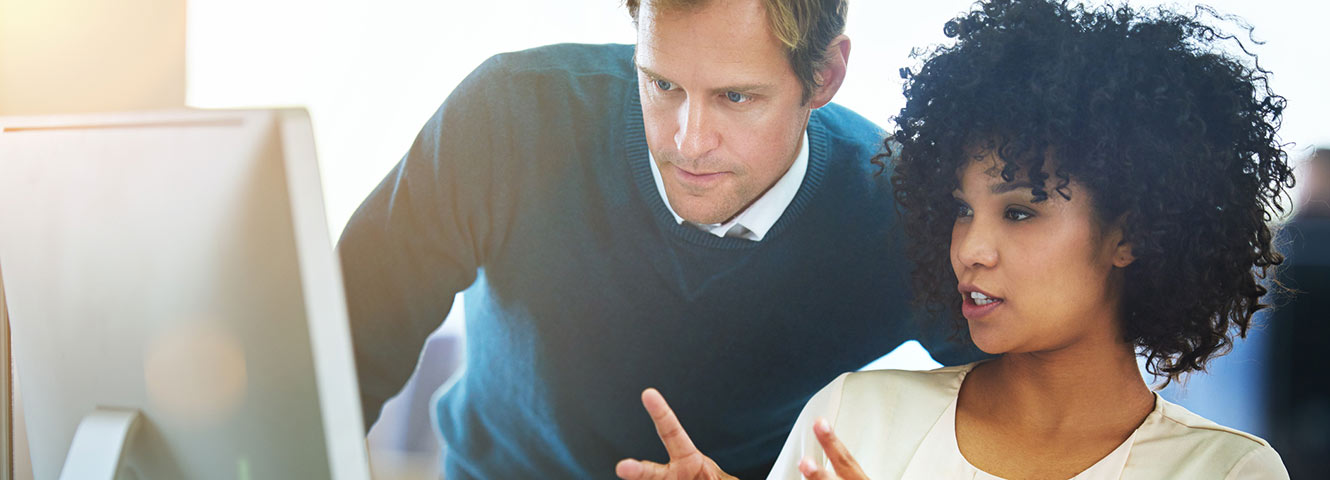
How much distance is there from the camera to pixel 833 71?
4.25 feet

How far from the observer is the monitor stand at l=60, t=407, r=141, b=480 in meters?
0.81

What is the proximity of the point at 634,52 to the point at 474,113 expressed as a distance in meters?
0.28

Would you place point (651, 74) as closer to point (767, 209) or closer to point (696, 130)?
point (696, 130)

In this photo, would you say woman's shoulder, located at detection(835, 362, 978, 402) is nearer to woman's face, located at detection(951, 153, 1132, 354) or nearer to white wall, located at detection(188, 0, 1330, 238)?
woman's face, located at detection(951, 153, 1132, 354)

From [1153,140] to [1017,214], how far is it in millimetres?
158

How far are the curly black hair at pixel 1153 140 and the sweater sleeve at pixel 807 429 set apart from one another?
0.98ft

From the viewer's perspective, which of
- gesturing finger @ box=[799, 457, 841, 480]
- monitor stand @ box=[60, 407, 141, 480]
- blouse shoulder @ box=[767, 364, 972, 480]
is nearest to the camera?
monitor stand @ box=[60, 407, 141, 480]

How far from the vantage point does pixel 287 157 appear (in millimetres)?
694

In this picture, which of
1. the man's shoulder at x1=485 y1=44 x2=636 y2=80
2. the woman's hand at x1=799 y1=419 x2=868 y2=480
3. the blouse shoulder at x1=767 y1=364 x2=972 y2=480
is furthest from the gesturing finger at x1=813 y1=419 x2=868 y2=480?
the man's shoulder at x1=485 y1=44 x2=636 y2=80

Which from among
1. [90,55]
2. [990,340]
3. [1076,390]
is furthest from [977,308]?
[90,55]

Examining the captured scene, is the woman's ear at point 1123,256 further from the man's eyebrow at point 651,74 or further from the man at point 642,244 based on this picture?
the man's eyebrow at point 651,74

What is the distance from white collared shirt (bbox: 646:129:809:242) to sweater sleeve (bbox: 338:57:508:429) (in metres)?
0.35

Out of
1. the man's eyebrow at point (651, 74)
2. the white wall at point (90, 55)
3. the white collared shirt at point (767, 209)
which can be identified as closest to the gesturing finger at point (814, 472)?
the white collared shirt at point (767, 209)

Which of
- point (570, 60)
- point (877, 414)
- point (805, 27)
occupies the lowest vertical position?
point (877, 414)
